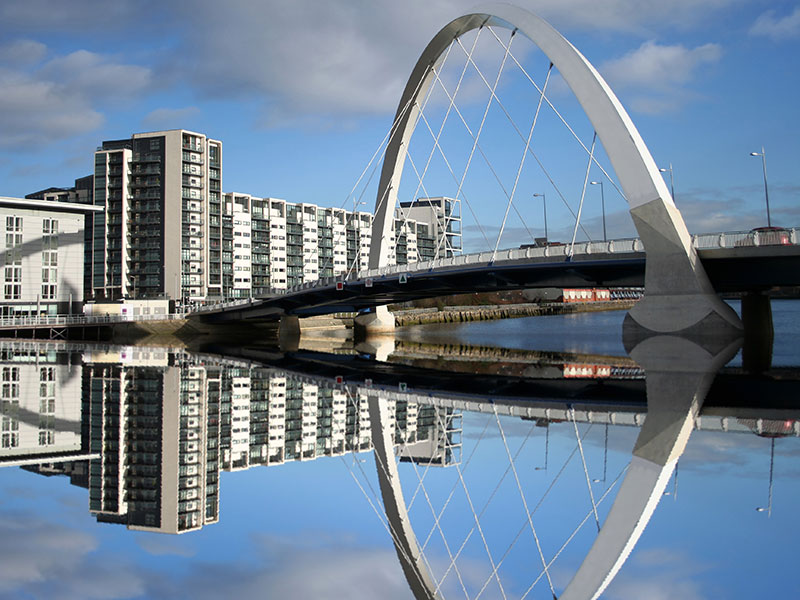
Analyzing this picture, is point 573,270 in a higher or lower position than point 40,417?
higher

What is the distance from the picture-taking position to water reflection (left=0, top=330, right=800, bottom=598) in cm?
654

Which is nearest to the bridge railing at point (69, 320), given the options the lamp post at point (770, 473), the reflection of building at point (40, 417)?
the reflection of building at point (40, 417)

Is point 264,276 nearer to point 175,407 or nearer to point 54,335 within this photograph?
point 54,335

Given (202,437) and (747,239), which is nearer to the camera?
(202,437)

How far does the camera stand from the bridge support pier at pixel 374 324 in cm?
A: 7009

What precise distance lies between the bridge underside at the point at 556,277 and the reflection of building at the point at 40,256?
29.4 metres

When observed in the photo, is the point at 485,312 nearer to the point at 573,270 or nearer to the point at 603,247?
the point at 573,270

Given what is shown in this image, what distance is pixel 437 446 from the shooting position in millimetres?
10977

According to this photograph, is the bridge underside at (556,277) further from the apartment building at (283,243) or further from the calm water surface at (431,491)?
the apartment building at (283,243)

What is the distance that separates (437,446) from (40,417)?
883cm

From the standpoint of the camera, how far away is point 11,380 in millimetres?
26078

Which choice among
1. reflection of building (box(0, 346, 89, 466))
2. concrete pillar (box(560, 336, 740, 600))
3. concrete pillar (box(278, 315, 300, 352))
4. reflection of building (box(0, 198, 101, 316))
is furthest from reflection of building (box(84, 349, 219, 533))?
reflection of building (box(0, 198, 101, 316))

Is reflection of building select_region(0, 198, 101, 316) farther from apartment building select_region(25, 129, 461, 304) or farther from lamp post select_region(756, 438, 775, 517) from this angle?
lamp post select_region(756, 438, 775, 517)

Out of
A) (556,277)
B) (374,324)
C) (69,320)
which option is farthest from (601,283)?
(69,320)
